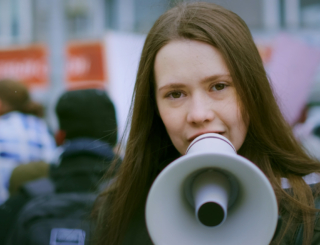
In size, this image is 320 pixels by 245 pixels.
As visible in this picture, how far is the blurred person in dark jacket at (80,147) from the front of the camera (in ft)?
7.40

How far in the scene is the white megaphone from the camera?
1107 millimetres

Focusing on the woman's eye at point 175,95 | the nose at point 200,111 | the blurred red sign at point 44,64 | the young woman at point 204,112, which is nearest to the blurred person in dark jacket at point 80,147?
the young woman at point 204,112

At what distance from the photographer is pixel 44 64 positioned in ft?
29.8

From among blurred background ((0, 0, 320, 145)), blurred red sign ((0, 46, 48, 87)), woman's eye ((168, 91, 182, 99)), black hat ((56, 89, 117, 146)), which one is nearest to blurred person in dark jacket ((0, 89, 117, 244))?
black hat ((56, 89, 117, 146))

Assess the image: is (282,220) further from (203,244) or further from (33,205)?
(33,205)

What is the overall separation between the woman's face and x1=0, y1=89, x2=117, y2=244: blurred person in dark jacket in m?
0.76

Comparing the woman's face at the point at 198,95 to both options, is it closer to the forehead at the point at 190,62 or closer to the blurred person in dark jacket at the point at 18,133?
the forehead at the point at 190,62

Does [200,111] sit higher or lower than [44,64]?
higher

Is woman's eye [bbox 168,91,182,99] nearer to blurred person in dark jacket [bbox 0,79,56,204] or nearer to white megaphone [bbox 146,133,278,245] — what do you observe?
white megaphone [bbox 146,133,278,245]

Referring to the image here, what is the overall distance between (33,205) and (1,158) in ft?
3.43

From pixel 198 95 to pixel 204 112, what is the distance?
0.07m

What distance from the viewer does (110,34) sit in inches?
141

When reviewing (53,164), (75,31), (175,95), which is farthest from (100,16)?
(175,95)

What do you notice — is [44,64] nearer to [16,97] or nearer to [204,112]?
[16,97]
